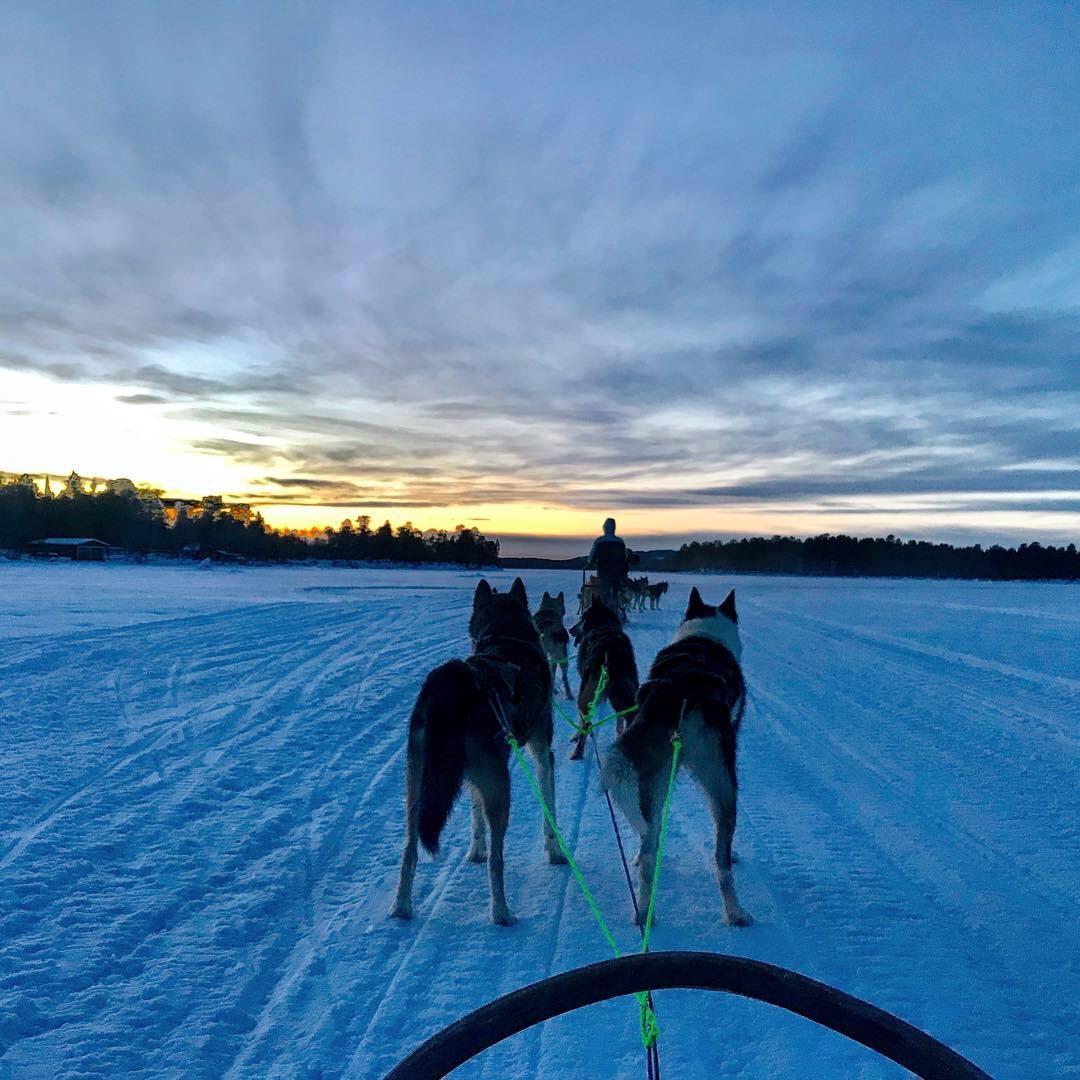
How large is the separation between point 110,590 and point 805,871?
2305 cm

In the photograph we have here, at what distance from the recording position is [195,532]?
9500cm

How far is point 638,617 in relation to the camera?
2014 cm

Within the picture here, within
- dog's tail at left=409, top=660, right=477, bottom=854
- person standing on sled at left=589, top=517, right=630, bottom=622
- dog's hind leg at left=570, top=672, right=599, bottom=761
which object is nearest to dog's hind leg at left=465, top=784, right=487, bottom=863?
dog's tail at left=409, top=660, right=477, bottom=854

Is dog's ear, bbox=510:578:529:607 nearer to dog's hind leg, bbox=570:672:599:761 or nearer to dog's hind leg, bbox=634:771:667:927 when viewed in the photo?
dog's hind leg, bbox=570:672:599:761

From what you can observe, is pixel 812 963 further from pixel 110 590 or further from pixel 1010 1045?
pixel 110 590

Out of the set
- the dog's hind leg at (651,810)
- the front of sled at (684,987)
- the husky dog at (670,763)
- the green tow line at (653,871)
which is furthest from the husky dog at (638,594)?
the front of sled at (684,987)

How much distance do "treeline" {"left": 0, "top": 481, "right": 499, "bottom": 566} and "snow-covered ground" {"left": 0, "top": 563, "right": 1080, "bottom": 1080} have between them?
250 ft

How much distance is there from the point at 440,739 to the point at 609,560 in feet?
30.7

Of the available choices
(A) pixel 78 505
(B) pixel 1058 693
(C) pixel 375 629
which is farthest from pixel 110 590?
(A) pixel 78 505

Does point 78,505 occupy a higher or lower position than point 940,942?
higher

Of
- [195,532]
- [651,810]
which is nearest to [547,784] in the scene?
[651,810]

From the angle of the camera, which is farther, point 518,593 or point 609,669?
point 609,669

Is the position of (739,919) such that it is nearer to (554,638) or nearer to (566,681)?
(554,638)

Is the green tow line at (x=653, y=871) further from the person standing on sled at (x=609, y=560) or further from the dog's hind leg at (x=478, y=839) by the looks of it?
the person standing on sled at (x=609, y=560)
